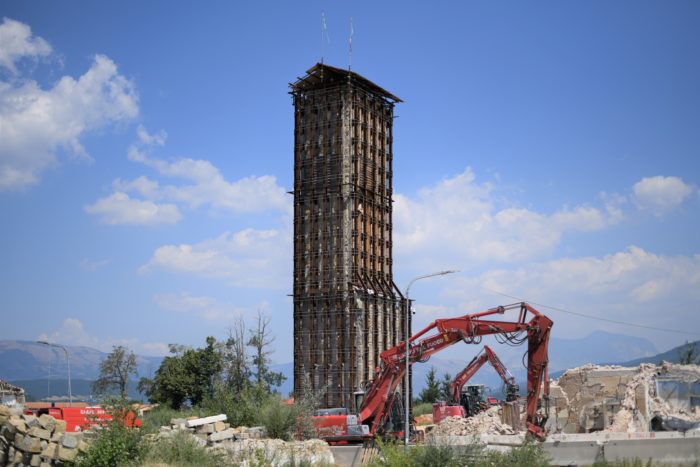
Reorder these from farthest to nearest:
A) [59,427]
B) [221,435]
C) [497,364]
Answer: [497,364] → [221,435] → [59,427]

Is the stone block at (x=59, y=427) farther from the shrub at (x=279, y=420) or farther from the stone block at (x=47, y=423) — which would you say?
the shrub at (x=279, y=420)

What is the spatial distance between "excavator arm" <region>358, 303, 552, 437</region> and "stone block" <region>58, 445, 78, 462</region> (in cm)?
1868

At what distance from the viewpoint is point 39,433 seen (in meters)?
31.3

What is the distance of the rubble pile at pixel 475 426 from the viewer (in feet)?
143

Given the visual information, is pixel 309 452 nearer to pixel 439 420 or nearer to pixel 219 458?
pixel 219 458

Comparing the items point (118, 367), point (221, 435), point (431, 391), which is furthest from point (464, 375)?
point (118, 367)

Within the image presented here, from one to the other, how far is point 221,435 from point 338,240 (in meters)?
35.6

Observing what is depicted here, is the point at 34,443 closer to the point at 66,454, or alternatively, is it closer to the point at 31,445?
the point at 31,445

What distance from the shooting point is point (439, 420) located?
5219cm

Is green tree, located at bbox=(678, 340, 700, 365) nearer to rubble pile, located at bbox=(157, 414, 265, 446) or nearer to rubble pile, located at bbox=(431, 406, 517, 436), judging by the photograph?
rubble pile, located at bbox=(431, 406, 517, 436)

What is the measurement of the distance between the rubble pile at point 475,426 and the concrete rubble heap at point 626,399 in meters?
4.81

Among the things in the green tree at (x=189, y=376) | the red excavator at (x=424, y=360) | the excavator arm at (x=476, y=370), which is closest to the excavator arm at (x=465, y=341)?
the red excavator at (x=424, y=360)

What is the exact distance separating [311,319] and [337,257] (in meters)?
6.09

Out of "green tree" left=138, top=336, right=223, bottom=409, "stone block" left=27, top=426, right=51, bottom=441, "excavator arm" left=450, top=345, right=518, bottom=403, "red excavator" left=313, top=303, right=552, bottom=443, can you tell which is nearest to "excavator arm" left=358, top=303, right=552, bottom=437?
"red excavator" left=313, top=303, right=552, bottom=443
